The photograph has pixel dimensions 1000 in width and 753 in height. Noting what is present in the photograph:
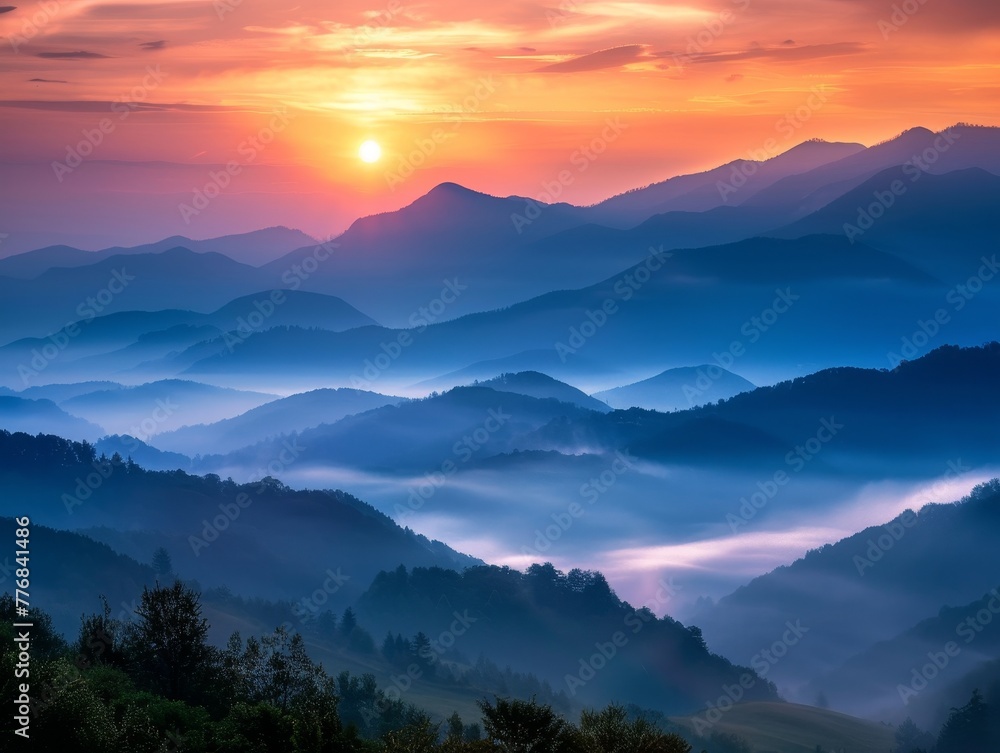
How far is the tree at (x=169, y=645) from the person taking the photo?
218 feet

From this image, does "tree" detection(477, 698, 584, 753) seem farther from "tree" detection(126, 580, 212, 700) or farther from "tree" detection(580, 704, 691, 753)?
"tree" detection(126, 580, 212, 700)

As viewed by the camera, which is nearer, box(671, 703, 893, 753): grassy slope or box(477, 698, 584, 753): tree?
box(477, 698, 584, 753): tree

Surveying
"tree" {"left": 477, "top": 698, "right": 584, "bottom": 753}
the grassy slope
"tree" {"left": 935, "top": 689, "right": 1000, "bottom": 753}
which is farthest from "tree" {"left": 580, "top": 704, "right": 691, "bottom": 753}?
"tree" {"left": 935, "top": 689, "right": 1000, "bottom": 753}

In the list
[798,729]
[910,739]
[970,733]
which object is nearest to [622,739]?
[970,733]

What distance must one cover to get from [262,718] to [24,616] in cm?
4593

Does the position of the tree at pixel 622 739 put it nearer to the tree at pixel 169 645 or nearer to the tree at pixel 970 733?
the tree at pixel 169 645

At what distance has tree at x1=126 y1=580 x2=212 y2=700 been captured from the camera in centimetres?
6644

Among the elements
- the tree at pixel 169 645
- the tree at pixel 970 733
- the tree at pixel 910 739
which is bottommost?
the tree at pixel 910 739

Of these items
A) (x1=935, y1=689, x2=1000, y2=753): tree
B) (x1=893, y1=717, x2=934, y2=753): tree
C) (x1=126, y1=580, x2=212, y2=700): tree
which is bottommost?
(x1=893, y1=717, x2=934, y2=753): tree

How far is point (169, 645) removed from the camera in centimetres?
6731

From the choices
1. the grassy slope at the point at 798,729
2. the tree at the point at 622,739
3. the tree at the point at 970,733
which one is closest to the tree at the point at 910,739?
the grassy slope at the point at 798,729

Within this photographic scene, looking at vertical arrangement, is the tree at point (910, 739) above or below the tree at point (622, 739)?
below

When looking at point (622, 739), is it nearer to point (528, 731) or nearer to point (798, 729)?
point (528, 731)

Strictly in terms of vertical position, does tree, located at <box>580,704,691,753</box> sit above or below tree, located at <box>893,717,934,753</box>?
above
